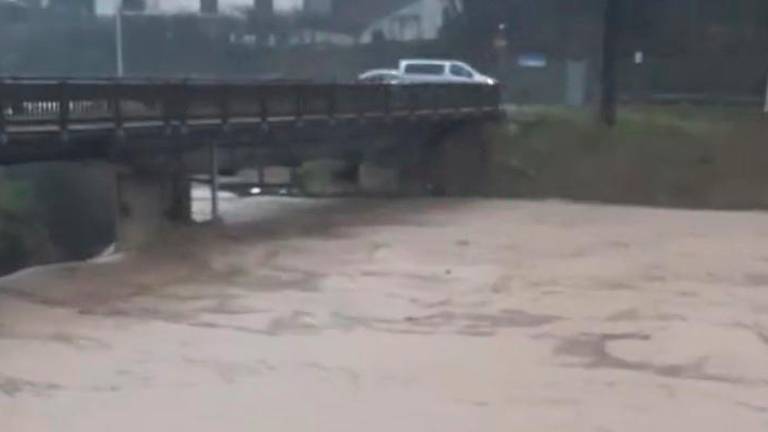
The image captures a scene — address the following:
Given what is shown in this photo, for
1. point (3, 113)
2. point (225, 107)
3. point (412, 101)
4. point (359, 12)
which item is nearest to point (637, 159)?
point (412, 101)

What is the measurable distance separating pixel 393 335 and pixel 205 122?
35.4 ft

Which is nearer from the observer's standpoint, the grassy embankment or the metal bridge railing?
the metal bridge railing

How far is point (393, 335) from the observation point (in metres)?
18.1

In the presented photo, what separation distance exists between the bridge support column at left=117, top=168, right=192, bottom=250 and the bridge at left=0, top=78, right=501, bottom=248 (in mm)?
46

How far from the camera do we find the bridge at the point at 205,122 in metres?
22.7

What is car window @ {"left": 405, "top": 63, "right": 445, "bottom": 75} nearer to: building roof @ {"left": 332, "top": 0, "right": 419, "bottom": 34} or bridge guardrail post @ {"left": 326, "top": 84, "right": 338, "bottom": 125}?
building roof @ {"left": 332, "top": 0, "right": 419, "bottom": 34}

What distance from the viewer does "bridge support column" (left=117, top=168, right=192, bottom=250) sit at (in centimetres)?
2731

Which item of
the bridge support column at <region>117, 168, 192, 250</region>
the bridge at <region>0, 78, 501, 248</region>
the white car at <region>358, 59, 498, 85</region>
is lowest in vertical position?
the bridge support column at <region>117, 168, 192, 250</region>

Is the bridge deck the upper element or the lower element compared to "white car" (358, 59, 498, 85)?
lower

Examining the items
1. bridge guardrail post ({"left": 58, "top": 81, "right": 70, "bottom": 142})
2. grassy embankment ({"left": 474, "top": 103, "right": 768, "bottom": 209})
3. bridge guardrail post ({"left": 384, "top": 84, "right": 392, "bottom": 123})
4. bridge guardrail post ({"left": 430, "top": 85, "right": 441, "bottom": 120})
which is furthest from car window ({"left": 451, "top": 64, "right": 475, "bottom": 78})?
bridge guardrail post ({"left": 58, "top": 81, "right": 70, "bottom": 142})

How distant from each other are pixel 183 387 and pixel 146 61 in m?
48.7

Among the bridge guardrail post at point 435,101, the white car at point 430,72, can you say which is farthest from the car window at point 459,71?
the bridge guardrail post at point 435,101

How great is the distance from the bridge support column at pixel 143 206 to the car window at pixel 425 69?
853 inches

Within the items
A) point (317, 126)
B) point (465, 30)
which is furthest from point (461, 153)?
point (465, 30)
